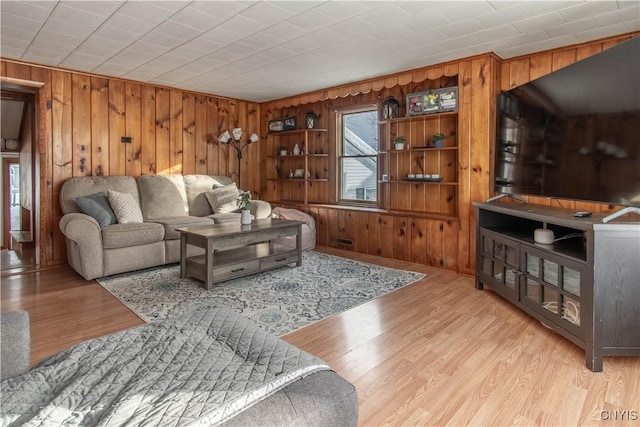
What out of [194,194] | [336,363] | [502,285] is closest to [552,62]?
[502,285]

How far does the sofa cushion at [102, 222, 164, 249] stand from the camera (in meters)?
3.76

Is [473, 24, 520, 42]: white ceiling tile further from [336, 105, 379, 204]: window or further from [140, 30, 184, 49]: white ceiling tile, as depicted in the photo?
[140, 30, 184, 49]: white ceiling tile

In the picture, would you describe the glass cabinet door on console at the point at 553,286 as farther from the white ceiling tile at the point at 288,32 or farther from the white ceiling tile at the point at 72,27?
the white ceiling tile at the point at 72,27

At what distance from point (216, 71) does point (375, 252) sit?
9.27 feet

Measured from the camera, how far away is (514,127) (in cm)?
330

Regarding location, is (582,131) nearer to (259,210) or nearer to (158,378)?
(158,378)

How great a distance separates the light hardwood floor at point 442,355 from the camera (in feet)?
5.73

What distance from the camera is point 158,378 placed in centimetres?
112

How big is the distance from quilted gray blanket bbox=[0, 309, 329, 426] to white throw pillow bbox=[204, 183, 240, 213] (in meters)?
3.66

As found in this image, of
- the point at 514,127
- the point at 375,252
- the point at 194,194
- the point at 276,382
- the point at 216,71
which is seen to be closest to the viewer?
the point at 276,382

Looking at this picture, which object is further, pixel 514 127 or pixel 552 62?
pixel 552 62

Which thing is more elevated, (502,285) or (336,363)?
(502,285)

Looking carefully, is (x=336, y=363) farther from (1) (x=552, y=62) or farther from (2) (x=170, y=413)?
(1) (x=552, y=62)

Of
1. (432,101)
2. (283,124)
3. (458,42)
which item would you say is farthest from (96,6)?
(283,124)
